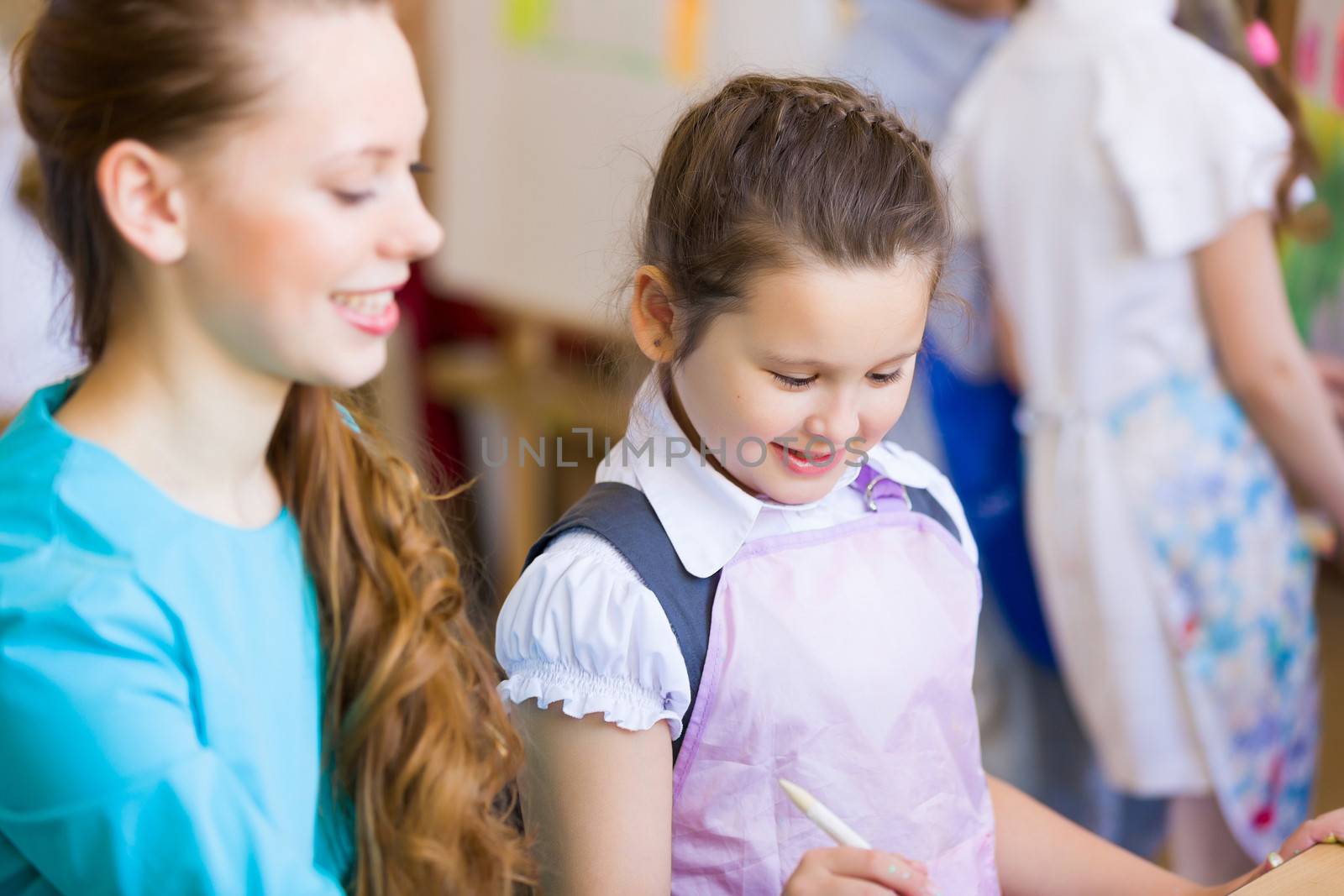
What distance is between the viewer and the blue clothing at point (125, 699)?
2.10 feet

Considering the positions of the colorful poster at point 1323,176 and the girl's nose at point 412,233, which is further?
the colorful poster at point 1323,176

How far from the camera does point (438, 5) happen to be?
8.52ft

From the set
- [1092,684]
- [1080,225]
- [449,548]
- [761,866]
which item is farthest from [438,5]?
[761,866]

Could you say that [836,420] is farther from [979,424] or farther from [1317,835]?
[979,424]

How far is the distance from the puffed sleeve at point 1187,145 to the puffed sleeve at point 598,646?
0.86 meters

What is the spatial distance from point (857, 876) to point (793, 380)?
0.28 metres

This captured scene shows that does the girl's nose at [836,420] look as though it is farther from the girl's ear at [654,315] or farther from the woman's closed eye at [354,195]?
the woman's closed eye at [354,195]

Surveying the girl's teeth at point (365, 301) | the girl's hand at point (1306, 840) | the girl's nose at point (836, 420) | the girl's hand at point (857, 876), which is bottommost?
the girl's hand at point (1306, 840)

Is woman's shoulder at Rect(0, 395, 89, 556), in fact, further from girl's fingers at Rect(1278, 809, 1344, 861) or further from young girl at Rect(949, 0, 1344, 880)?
young girl at Rect(949, 0, 1344, 880)

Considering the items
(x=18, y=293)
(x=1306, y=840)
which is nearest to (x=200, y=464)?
(x=1306, y=840)

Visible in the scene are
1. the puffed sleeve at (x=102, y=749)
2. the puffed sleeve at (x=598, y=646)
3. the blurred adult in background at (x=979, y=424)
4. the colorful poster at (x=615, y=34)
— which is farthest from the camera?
the colorful poster at (x=615, y=34)

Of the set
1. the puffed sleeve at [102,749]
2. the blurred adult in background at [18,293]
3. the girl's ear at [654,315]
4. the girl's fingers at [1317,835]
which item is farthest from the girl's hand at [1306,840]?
the blurred adult in background at [18,293]

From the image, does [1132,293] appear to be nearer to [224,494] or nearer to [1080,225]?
[1080,225]

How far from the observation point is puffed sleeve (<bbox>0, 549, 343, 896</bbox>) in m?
0.64
